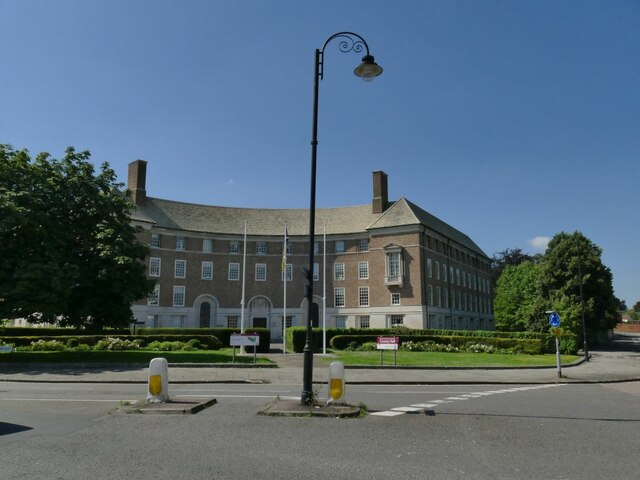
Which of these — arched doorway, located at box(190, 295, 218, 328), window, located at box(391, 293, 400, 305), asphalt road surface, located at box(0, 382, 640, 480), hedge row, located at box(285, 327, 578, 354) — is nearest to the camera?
asphalt road surface, located at box(0, 382, 640, 480)

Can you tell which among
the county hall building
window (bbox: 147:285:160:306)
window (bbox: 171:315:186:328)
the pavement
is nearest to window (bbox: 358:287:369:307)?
the county hall building

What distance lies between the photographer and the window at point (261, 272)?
65.6 meters

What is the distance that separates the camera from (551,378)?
73.4 ft

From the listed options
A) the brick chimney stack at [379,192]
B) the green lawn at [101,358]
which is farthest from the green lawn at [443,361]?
the brick chimney stack at [379,192]

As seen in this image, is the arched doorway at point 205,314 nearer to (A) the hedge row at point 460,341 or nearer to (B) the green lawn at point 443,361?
(A) the hedge row at point 460,341

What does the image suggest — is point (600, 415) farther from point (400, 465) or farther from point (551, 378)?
point (551, 378)

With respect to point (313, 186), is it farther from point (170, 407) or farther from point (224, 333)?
point (224, 333)

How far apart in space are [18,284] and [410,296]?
1717 inches

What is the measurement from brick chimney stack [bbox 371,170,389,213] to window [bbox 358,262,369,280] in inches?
305

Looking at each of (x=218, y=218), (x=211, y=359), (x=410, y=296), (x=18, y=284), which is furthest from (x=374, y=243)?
(x=18, y=284)

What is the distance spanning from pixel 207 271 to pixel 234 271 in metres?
3.45

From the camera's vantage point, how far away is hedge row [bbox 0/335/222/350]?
35938 millimetres

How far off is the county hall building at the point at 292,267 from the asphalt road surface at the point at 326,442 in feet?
156

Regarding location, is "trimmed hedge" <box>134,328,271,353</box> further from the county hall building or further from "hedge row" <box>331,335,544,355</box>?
the county hall building
